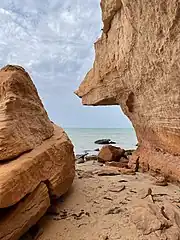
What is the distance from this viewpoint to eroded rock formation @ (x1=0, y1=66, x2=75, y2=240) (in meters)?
3.19

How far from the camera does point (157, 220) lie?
3611mm

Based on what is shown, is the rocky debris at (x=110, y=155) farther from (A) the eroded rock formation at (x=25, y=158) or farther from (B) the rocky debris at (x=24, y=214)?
(B) the rocky debris at (x=24, y=214)

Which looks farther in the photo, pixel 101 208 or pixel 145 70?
pixel 145 70

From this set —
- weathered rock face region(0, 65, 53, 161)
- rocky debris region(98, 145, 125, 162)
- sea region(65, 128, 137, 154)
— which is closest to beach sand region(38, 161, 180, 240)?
weathered rock face region(0, 65, 53, 161)

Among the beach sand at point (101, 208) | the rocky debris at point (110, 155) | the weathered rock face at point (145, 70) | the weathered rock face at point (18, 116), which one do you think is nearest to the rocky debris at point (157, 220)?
the beach sand at point (101, 208)

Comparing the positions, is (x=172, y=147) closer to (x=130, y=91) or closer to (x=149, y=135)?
(x=149, y=135)

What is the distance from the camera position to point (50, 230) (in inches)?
149

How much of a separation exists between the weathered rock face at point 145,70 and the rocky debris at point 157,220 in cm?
220

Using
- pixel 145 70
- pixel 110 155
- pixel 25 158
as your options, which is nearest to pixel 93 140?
pixel 110 155

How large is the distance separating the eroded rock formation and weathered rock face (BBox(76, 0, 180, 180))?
8.76ft

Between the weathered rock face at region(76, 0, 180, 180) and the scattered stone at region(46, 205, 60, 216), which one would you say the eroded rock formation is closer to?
the scattered stone at region(46, 205, 60, 216)

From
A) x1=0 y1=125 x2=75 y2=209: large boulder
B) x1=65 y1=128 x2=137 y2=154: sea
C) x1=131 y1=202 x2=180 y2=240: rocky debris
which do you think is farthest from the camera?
x1=65 y1=128 x2=137 y2=154: sea

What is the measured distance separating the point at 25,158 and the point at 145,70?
13.9 feet

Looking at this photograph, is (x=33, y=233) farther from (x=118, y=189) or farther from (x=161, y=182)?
(x=161, y=182)
